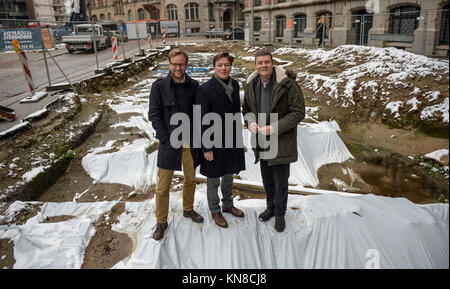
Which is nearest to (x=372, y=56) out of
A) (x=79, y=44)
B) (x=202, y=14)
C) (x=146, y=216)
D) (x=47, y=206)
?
(x=146, y=216)

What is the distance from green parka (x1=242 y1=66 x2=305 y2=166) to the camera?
2881 millimetres

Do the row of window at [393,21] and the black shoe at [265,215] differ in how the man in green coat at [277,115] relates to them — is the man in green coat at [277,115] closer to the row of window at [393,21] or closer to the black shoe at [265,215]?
the black shoe at [265,215]

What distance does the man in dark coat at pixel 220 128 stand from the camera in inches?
117

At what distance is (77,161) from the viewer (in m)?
5.46

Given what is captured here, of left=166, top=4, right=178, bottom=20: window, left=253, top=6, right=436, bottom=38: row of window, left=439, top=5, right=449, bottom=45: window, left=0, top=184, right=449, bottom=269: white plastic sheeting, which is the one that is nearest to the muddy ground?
left=0, top=184, right=449, bottom=269: white plastic sheeting

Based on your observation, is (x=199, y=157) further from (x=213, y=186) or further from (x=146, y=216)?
(x=146, y=216)

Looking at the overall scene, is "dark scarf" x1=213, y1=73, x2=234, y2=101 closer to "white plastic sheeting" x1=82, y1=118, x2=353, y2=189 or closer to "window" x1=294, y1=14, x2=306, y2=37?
"white plastic sheeting" x1=82, y1=118, x2=353, y2=189

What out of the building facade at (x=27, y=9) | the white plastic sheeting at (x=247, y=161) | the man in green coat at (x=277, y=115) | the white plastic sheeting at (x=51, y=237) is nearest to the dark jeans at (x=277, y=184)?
the man in green coat at (x=277, y=115)

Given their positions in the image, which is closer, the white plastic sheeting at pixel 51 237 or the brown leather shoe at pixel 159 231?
the white plastic sheeting at pixel 51 237

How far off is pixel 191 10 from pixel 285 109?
4552 cm

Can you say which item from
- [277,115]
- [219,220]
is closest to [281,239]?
[219,220]

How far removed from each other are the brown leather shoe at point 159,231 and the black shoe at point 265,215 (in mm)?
1095

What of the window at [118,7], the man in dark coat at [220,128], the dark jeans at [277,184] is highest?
the window at [118,7]

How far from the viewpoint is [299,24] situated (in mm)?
22297
